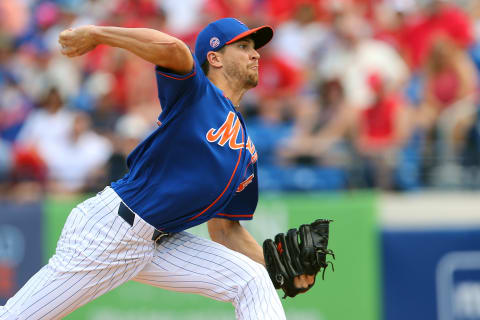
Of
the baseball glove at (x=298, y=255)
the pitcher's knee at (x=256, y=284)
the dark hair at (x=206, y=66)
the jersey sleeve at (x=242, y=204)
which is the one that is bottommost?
the pitcher's knee at (x=256, y=284)

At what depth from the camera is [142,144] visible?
3984 millimetres

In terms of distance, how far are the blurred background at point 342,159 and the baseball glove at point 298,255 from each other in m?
2.98

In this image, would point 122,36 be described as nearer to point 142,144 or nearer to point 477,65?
point 142,144

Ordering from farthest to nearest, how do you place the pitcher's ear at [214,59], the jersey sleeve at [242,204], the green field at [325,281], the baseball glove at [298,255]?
the green field at [325,281] < the jersey sleeve at [242,204] < the pitcher's ear at [214,59] < the baseball glove at [298,255]

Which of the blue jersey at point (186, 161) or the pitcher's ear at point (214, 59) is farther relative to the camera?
the pitcher's ear at point (214, 59)

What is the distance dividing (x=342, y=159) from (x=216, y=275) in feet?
11.8

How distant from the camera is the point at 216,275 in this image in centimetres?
400

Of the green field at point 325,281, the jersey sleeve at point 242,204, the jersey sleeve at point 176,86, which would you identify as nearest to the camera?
the jersey sleeve at point 176,86

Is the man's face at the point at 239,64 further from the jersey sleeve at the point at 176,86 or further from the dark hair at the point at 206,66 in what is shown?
the jersey sleeve at the point at 176,86

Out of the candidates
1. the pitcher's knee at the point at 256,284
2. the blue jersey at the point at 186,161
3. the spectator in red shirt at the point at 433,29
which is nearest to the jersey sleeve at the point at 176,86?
the blue jersey at the point at 186,161

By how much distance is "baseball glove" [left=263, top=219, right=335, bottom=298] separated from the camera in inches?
163

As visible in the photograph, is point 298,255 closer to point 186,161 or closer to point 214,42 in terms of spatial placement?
point 186,161

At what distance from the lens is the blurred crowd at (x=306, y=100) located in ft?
24.5

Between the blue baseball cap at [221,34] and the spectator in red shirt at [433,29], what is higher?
the spectator in red shirt at [433,29]
